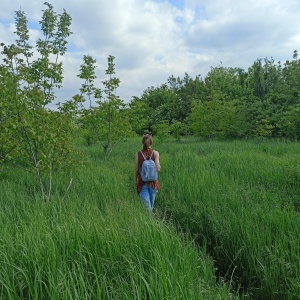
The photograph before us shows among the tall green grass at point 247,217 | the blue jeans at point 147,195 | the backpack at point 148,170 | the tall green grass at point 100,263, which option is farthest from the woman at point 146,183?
the tall green grass at point 100,263

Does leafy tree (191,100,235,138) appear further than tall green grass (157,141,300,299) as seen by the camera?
Yes

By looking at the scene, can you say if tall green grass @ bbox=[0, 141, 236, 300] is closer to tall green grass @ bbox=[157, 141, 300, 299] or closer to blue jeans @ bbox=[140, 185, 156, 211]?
tall green grass @ bbox=[157, 141, 300, 299]

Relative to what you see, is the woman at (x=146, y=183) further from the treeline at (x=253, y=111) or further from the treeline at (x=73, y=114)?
the treeline at (x=253, y=111)

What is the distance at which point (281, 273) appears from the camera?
2992 mm

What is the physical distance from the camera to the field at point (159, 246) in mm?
2271

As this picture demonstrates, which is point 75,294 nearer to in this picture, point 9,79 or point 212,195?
point 212,195

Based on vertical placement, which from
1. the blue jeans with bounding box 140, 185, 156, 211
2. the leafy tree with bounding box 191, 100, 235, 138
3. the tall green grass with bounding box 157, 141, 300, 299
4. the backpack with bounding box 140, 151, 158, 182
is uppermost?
the leafy tree with bounding box 191, 100, 235, 138

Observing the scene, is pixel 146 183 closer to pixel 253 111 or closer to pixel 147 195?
pixel 147 195

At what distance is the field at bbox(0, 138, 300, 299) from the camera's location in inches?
89.4

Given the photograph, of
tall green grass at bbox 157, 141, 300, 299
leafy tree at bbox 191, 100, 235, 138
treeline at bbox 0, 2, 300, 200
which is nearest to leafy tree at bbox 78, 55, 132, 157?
treeline at bbox 0, 2, 300, 200

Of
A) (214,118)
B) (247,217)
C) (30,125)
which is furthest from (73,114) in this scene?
(214,118)

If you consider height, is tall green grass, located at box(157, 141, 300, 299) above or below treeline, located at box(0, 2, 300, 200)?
below

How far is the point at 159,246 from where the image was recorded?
2855mm

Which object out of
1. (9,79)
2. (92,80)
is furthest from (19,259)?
(92,80)
